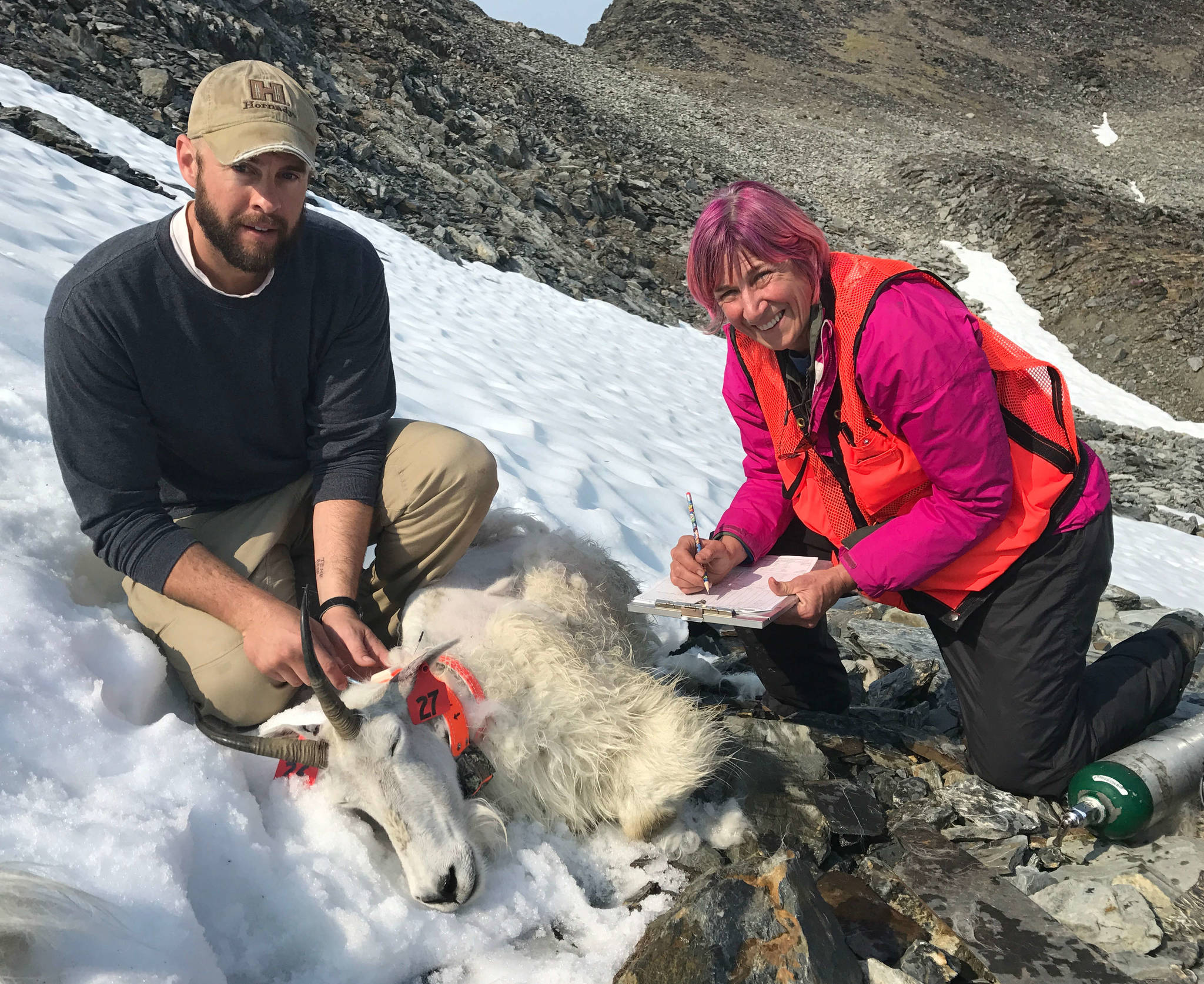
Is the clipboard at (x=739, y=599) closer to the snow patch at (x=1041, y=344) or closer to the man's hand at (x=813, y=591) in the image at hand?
the man's hand at (x=813, y=591)

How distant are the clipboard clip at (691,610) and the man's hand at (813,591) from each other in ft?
0.72

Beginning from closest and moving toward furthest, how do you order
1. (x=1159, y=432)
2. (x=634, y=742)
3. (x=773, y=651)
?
1. (x=634, y=742)
2. (x=773, y=651)
3. (x=1159, y=432)

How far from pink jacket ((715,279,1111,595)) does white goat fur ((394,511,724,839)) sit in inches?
34.4

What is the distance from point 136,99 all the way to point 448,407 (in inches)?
336

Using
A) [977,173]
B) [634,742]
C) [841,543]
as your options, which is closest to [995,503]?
[841,543]

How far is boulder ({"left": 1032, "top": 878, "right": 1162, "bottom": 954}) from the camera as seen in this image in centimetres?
259

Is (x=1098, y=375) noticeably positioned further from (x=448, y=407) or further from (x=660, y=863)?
(x=660, y=863)

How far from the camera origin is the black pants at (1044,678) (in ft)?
10.4

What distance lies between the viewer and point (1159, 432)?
13.3m

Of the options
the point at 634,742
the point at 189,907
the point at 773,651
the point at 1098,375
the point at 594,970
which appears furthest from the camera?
the point at 1098,375

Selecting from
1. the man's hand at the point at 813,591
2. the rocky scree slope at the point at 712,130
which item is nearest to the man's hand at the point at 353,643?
the man's hand at the point at 813,591

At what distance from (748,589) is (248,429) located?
188 centimetres

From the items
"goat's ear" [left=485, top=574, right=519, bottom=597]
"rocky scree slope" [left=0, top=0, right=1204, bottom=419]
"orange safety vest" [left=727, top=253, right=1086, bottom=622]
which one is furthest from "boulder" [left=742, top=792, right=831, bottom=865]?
"rocky scree slope" [left=0, top=0, right=1204, bottom=419]

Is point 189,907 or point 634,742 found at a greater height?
point 634,742
